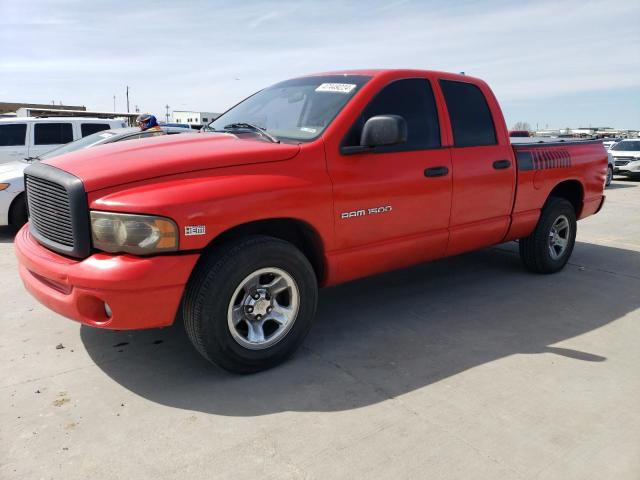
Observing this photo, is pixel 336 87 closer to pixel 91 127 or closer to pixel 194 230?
pixel 194 230

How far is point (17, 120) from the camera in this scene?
9836 mm

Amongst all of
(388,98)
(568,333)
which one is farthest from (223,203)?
(568,333)

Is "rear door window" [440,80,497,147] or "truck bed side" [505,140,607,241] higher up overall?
"rear door window" [440,80,497,147]

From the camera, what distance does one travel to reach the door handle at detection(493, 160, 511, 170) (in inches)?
180

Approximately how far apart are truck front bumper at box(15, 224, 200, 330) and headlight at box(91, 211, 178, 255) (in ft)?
0.17

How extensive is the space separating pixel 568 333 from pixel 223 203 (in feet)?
9.14

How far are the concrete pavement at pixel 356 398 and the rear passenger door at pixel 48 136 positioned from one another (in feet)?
20.6

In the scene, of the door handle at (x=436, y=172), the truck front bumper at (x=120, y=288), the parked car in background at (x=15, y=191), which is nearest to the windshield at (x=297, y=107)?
the door handle at (x=436, y=172)

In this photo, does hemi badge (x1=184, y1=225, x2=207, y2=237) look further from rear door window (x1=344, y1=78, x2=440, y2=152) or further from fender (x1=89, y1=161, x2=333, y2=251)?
rear door window (x1=344, y1=78, x2=440, y2=152)

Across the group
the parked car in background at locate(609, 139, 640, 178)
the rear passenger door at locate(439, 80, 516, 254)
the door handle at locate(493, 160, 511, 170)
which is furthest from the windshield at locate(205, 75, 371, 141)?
the parked car in background at locate(609, 139, 640, 178)

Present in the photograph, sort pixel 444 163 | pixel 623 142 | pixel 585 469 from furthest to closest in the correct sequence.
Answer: pixel 623 142 < pixel 444 163 < pixel 585 469

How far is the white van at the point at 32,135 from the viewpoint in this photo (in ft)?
32.6

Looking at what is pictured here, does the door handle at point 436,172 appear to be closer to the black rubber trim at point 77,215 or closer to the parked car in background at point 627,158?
the black rubber trim at point 77,215

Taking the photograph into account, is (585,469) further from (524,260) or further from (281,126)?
(524,260)
